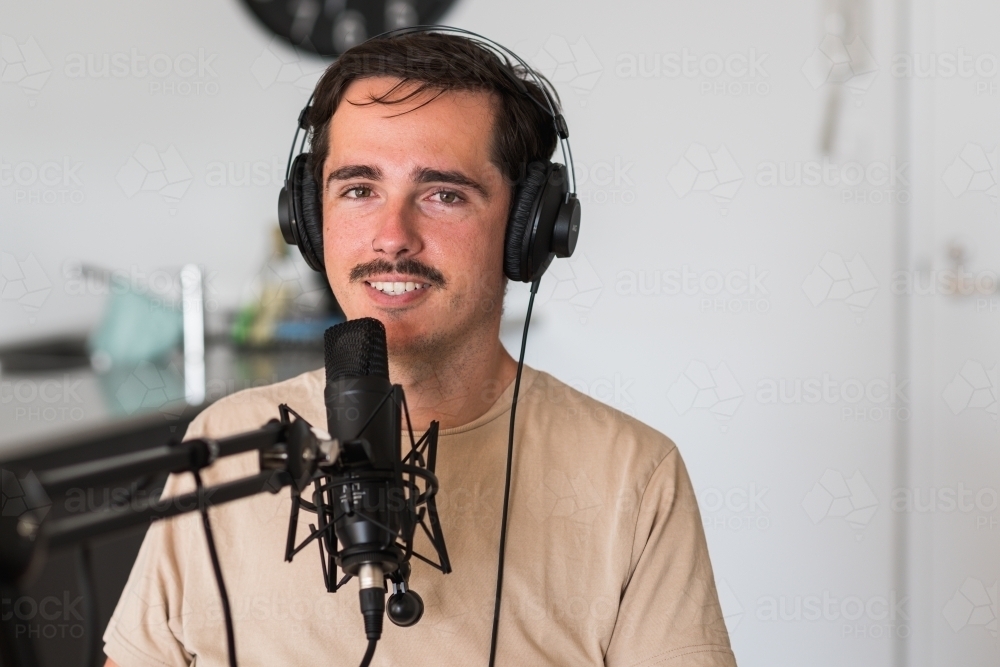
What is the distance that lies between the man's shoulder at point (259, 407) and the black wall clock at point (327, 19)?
1.58 meters

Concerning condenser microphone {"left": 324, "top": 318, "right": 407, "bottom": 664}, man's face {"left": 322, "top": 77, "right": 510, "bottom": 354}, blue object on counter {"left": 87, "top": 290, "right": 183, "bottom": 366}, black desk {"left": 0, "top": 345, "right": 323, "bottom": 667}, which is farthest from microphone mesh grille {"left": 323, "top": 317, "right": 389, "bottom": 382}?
blue object on counter {"left": 87, "top": 290, "right": 183, "bottom": 366}

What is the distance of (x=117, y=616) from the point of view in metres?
1.11

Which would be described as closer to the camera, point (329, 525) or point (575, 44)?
point (329, 525)

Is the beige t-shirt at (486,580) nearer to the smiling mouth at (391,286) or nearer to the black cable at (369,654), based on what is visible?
the smiling mouth at (391,286)

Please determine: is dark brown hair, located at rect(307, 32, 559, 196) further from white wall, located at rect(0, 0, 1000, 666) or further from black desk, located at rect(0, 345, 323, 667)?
white wall, located at rect(0, 0, 1000, 666)

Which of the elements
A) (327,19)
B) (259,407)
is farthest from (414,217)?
(327,19)

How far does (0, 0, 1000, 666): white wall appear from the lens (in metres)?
2.19

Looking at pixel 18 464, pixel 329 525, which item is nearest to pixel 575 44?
pixel 18 464

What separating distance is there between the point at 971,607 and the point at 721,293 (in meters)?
0.89

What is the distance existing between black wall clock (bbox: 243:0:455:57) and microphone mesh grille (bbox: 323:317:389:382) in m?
1.94

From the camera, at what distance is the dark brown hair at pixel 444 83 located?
1.19 metres

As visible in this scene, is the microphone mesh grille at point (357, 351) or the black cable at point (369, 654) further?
the microphone mesh grille at point (357, 351)

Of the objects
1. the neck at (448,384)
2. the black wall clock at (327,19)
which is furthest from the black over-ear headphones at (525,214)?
the black wall clock at (327,19)

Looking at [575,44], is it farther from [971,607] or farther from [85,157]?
[971,607]
